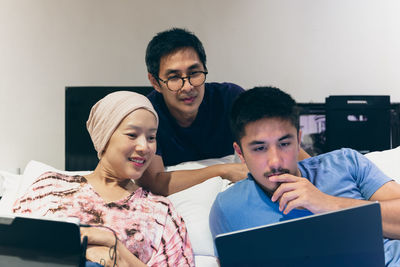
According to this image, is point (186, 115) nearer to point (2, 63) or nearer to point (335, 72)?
point (335, 72)

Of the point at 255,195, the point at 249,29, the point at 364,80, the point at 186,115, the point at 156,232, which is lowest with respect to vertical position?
the point at 156,232

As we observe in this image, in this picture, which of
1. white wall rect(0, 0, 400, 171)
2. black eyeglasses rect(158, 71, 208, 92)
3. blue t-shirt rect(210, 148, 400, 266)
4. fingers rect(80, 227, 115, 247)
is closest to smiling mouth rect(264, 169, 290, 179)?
blue t-shirt rect(210, 148, 400, 266)

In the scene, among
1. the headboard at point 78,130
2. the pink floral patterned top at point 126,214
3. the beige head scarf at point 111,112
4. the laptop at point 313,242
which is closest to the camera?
the laptop at point 313,242

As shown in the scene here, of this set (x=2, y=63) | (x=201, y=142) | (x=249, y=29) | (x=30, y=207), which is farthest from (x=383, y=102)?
(x=2, y=63)

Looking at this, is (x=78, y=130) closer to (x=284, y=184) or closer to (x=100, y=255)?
(x=100, y=255)

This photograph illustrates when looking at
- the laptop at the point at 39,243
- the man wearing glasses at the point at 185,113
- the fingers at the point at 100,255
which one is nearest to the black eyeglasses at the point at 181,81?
the man wearing glasses at the point at 185,113

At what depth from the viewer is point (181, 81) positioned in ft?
5.57

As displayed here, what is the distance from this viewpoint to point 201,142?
1.91 m

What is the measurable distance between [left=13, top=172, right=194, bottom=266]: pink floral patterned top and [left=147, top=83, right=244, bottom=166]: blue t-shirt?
422mm

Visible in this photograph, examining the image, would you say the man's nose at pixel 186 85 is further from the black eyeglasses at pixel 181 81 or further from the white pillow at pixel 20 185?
the white pillow at pixel 20 185

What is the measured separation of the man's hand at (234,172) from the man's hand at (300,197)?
0.49 m

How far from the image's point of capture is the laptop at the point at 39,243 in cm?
92

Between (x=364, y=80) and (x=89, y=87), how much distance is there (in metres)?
1.75

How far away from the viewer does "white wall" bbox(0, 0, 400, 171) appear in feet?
8.82
